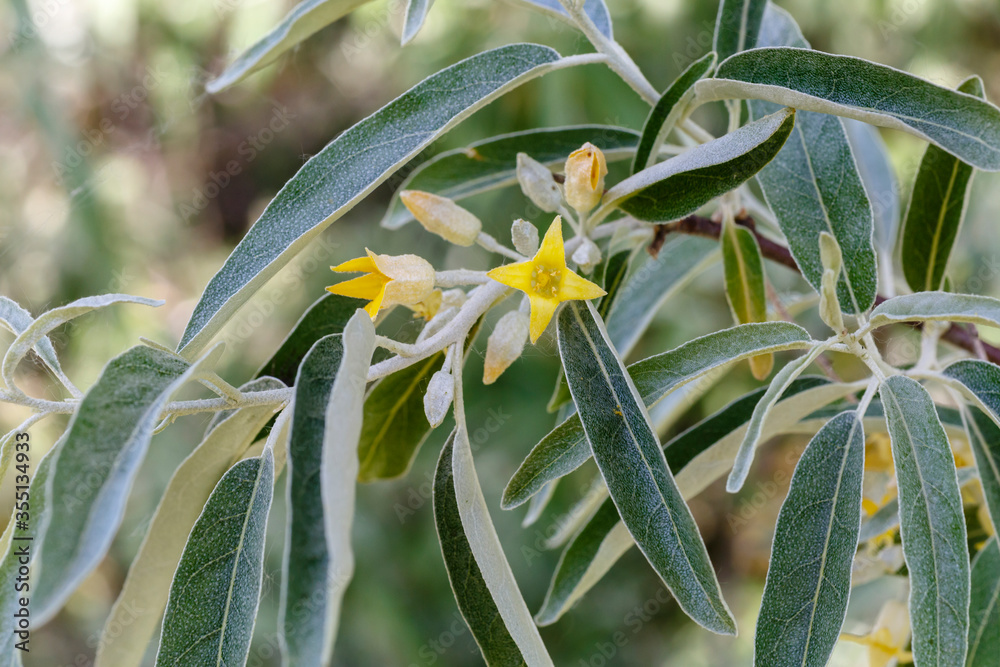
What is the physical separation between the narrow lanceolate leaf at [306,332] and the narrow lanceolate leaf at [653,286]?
31cm

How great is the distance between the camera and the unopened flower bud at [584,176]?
48 centimetres

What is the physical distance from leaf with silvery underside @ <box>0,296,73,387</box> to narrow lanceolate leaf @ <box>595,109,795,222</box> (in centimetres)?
38

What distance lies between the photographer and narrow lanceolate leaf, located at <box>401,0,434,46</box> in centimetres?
48

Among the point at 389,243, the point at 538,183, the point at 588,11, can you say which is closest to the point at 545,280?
the point at 538,183

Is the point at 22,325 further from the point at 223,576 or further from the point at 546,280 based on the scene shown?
the point at 546,280

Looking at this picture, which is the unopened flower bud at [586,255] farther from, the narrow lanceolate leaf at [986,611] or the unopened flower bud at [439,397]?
the narrow lanceolate leaf at [986,611]

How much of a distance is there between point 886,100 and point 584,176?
18 centimetres

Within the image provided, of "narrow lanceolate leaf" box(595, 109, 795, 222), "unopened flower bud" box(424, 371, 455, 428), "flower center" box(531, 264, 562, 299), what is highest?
"narrow lanceolate leaf" box(595, 109, 795, 222)

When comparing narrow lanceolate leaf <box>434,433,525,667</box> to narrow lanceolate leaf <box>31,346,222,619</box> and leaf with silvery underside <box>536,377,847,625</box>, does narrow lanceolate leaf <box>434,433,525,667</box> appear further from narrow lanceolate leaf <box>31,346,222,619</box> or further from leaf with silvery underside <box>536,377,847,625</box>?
narrow lanceolate leaf <box>31,346,222,619</box>

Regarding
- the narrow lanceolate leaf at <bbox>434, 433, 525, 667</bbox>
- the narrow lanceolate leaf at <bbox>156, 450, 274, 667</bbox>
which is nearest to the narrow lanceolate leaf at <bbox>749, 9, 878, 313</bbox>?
the narrow lanceolate leaf at <bbox>434, 433, 525, 667</bbox>

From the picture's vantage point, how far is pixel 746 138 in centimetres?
42

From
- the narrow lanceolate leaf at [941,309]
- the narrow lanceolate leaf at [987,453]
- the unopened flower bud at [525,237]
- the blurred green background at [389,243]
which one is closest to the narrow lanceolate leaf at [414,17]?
the unopened flower bud at [525,237]

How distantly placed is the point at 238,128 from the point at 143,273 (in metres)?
0.94

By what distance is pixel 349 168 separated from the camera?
46 centimetres
